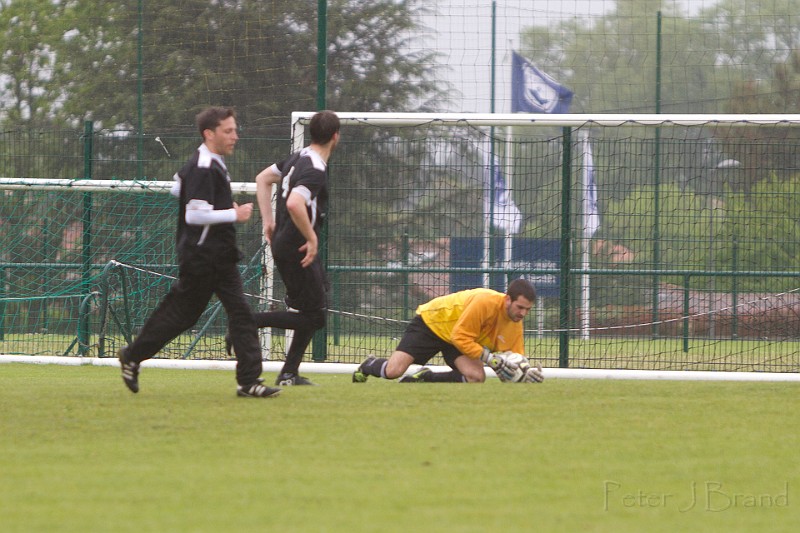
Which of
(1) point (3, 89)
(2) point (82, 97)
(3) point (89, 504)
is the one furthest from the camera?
(1) point (3, 89)

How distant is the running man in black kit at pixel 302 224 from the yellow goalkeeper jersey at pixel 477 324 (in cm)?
112

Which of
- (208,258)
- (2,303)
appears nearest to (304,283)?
(208,258)

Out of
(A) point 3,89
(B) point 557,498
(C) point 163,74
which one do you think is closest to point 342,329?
(C) point 163,74

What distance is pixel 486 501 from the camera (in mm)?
4559

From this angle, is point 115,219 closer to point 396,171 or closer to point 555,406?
point 396,171

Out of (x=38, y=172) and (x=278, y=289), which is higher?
(x=38, y=172)

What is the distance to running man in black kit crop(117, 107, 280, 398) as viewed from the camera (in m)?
7.03

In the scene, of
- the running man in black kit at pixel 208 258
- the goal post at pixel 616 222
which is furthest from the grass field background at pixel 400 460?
the goal post at pixel 616 222

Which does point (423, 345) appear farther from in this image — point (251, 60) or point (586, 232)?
point (251, 60)

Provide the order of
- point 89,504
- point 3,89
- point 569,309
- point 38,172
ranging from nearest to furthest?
point 89,504, point 569,309, point 38,172, point 3,89

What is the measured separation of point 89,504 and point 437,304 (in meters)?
4.94

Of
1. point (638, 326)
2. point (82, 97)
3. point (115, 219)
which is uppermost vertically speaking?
point (82, 97)

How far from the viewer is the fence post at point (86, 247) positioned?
12391 millimetres

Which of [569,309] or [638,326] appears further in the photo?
[638,326]
